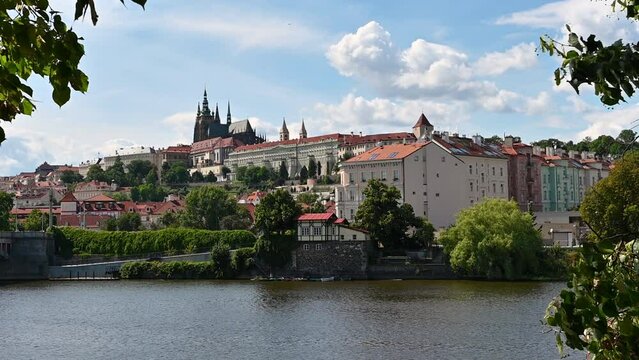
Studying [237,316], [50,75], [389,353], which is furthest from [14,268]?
[50,75]

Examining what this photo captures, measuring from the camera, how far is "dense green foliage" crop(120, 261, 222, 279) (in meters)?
69.4

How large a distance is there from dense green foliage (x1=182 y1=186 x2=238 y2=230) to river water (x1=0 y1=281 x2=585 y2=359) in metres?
40.1

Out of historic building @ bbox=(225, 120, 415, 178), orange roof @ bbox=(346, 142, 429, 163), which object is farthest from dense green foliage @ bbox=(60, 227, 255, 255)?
historic building @ bbox=(225, 120, 415, 178)

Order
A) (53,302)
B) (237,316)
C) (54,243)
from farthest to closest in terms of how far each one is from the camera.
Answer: (54,243), (53,302), (237,316)

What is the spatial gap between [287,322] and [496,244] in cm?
2272

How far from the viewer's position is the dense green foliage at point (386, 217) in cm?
6700

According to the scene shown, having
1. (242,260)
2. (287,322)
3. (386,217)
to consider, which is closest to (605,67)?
(287,322)

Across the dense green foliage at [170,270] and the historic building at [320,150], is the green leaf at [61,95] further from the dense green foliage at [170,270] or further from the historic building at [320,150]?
the historic building at [320,150]

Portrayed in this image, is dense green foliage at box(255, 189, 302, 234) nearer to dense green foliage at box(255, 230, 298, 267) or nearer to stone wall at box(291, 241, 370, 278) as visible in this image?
dense green foliage at box(255, 230, 298, 267)

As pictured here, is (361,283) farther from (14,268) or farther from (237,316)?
(14,268)

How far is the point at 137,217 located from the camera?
108438 millimetres

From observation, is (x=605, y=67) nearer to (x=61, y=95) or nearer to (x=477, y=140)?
(x=61, y=95)

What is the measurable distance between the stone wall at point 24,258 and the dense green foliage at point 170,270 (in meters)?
9.23

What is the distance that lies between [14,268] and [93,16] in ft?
255
